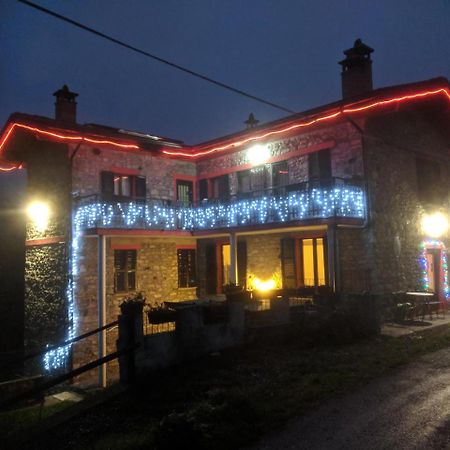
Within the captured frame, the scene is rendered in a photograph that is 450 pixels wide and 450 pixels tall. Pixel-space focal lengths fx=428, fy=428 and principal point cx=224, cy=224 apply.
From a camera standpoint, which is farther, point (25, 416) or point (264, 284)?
point (264, 284)

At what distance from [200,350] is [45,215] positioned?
31.5ft

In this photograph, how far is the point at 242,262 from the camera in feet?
54.4

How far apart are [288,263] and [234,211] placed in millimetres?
2654

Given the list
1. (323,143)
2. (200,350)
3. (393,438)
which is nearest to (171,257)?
(323,143)

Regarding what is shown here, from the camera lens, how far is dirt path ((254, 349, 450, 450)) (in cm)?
482

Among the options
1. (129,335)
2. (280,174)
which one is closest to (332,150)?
(280,174)

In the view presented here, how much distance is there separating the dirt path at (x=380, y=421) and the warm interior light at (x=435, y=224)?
9.59 m

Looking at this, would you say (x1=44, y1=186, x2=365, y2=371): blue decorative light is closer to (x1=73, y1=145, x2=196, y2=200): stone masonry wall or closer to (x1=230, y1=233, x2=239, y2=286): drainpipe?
(x1=230, y1=233, x2=239, y2=286): drainpipe

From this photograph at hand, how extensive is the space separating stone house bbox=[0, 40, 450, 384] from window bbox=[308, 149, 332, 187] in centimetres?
4

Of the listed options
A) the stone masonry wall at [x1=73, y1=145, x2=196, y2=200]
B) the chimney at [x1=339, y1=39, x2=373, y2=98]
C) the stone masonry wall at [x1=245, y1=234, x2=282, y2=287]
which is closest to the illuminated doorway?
the stone masonry wall at [x1=245, y1=234, x2=282, y2=287]

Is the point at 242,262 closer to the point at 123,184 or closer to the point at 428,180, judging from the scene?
the point at 123,184

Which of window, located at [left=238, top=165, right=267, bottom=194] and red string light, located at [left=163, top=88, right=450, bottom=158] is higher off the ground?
red string light, located at [left=163, top=88, right=450, bottom=158]

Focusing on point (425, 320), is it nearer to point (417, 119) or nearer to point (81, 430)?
point (417, 119)

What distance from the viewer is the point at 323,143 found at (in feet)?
45.8
